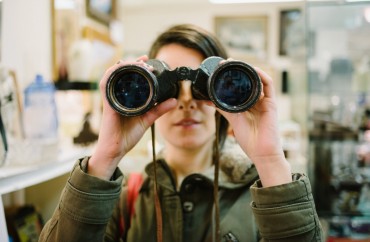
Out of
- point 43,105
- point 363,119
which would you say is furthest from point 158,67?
point 363,119

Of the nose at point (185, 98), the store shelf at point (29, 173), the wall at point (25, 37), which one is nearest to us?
the store shelf at point (29, 173)

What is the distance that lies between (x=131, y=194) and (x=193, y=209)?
19 cm

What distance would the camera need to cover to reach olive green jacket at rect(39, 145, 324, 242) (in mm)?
765

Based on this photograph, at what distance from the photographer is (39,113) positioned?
121 cm

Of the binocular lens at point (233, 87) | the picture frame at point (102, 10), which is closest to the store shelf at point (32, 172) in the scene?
the binocular lens at point (233, 87)

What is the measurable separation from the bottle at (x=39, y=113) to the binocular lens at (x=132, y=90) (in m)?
0.45

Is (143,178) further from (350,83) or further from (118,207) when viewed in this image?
(350,83)

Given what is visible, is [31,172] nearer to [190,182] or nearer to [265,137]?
[190,182]

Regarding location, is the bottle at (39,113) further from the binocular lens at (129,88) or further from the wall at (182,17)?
the wall at (182,17)

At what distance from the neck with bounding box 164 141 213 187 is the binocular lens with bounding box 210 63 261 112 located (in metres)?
0.26

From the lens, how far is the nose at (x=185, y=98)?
102 cm

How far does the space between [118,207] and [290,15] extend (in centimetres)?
416

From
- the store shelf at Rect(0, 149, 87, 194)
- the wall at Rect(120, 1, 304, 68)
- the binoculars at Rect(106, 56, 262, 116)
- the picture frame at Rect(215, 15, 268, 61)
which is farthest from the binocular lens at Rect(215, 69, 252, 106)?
the picture frame at Rect(215, 15, 268, 61)

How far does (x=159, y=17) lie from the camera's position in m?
4.86
